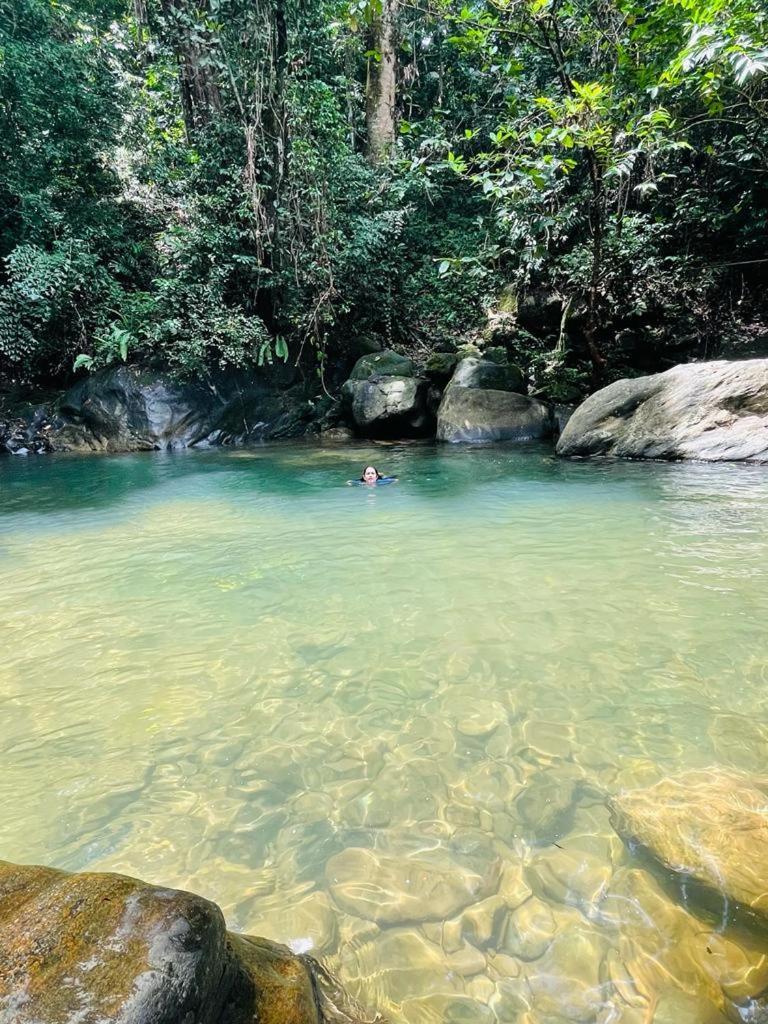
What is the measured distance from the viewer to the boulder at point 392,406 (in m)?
12.6

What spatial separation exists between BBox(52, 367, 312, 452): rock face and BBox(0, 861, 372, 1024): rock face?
530 inches

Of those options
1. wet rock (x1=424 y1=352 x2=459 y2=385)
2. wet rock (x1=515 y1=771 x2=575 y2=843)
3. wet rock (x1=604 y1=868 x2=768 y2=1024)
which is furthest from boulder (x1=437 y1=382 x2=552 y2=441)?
wet rock (x1=604 y1=868 x2=768 y2=1024)

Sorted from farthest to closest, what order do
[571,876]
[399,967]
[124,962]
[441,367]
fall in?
[441,367], [571,876], [399,967], [124,962]

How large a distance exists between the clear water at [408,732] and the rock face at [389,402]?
25.3 ft

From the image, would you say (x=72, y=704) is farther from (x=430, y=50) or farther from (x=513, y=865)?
(x=430, y=50)

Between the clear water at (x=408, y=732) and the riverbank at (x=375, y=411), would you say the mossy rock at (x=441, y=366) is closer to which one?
the riverbank at (x=375, y=411)

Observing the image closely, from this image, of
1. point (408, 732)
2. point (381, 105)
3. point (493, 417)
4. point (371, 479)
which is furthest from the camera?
point (381, 105)

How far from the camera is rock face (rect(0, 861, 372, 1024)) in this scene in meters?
0.89

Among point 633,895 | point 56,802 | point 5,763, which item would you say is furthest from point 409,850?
point 5,763

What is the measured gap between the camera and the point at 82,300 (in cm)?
1396

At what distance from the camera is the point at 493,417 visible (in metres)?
12.0

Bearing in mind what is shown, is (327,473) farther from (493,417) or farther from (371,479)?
(493,417)

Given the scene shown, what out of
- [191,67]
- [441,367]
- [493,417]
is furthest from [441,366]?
[191,67]

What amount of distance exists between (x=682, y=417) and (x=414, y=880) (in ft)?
29.5
